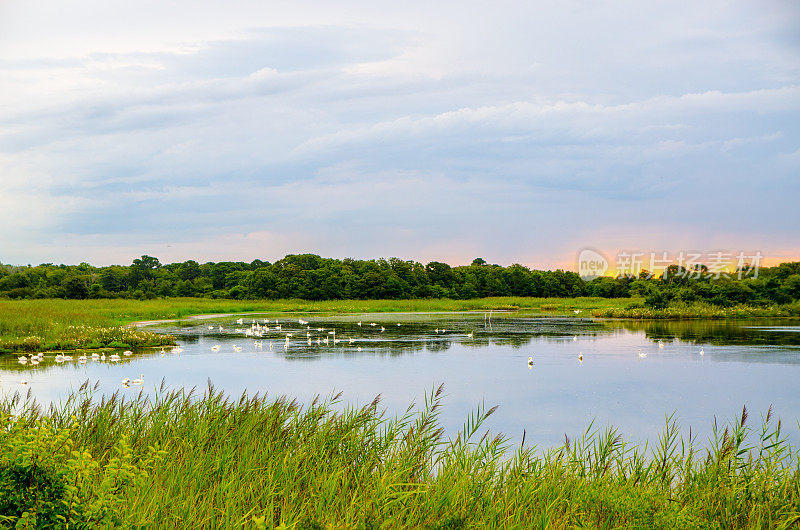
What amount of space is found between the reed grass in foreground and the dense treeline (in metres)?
32.8

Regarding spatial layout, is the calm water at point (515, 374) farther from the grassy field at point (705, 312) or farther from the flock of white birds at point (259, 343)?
the grassy field at point (705, 312)

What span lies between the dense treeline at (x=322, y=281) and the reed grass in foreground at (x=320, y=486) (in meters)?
32.8

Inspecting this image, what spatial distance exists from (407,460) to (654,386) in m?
7.51

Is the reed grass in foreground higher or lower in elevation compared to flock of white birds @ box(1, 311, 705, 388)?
higher

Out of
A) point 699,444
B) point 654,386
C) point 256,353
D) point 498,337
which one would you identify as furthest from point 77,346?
point 699,444

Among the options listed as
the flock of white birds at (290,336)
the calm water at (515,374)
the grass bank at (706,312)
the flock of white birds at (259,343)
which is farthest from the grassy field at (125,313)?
the flock of white birds at (290,336)

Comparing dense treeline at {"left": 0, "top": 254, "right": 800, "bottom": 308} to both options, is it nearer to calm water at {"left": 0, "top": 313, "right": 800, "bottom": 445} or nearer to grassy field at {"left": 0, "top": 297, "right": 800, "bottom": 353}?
grassy field at {"left": 0, "top": 297, "right": 800, "bottom": 353}

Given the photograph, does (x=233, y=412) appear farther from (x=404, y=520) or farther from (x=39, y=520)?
(x=39, y=520)

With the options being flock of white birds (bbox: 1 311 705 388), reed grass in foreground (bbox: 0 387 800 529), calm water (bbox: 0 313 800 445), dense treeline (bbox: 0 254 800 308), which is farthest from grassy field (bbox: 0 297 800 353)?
reed grass in foreground (bbox: 0 387 800 529)

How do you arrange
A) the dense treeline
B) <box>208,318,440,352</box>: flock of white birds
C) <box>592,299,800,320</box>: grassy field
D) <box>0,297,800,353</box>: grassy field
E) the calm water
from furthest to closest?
the dense treeline → <box>592,299,800,320</box>: grassy field → <box>208,318,440,352</box>: flock of white birds → <box>0,297,800,353</box>: grassy field → the calm water

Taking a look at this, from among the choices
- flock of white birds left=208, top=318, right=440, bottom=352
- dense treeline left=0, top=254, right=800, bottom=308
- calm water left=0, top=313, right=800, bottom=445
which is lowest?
calm water left=0, top=313, right=800, bottom=445

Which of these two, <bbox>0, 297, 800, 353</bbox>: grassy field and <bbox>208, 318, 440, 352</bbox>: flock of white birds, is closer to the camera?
<bbox>0, 297, 800, 353</bbox>: grassy field

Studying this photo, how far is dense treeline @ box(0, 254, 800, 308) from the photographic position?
45000mm

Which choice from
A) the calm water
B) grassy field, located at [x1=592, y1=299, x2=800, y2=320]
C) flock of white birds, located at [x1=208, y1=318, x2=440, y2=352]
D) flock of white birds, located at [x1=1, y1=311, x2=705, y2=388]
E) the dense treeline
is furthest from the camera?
the dense treeline
